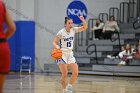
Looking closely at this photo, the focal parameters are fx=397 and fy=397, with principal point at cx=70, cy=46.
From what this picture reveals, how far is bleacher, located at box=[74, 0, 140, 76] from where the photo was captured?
2150cm

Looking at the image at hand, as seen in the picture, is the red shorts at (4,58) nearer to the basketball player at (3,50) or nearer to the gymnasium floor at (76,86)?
the basketball player at (3,50)

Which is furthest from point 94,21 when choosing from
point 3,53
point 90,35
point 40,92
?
point 3,53

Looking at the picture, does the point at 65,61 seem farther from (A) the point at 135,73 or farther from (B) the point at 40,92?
(A) the point at 135,73

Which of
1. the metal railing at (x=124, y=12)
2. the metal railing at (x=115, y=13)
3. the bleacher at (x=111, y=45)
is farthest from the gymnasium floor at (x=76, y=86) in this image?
the metal railing at (x=115, y=13)

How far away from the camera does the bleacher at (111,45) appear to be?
21.5m

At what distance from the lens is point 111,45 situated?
23125 millimetres

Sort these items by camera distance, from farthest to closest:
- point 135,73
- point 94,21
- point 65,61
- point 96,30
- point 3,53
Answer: point 94,21, point 96,30, point 135,73, point 65,61, point 3,53

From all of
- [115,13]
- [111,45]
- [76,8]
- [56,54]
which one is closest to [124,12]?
[115,13]

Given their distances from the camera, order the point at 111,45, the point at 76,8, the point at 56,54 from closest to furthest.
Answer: the point at 56,54, the point at 76,8, the point at 111,45

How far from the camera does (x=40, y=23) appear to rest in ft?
81.3

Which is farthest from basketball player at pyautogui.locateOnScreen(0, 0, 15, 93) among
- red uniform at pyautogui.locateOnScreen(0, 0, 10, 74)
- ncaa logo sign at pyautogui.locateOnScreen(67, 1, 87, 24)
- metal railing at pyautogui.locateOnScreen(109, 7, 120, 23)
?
metal railing at pyautogui.locateOnScreen(109, 7, 120, 23)

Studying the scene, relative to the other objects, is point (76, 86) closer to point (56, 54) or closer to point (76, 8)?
point (56, 54)

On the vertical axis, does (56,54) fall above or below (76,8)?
below

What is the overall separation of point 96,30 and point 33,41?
3.91m
